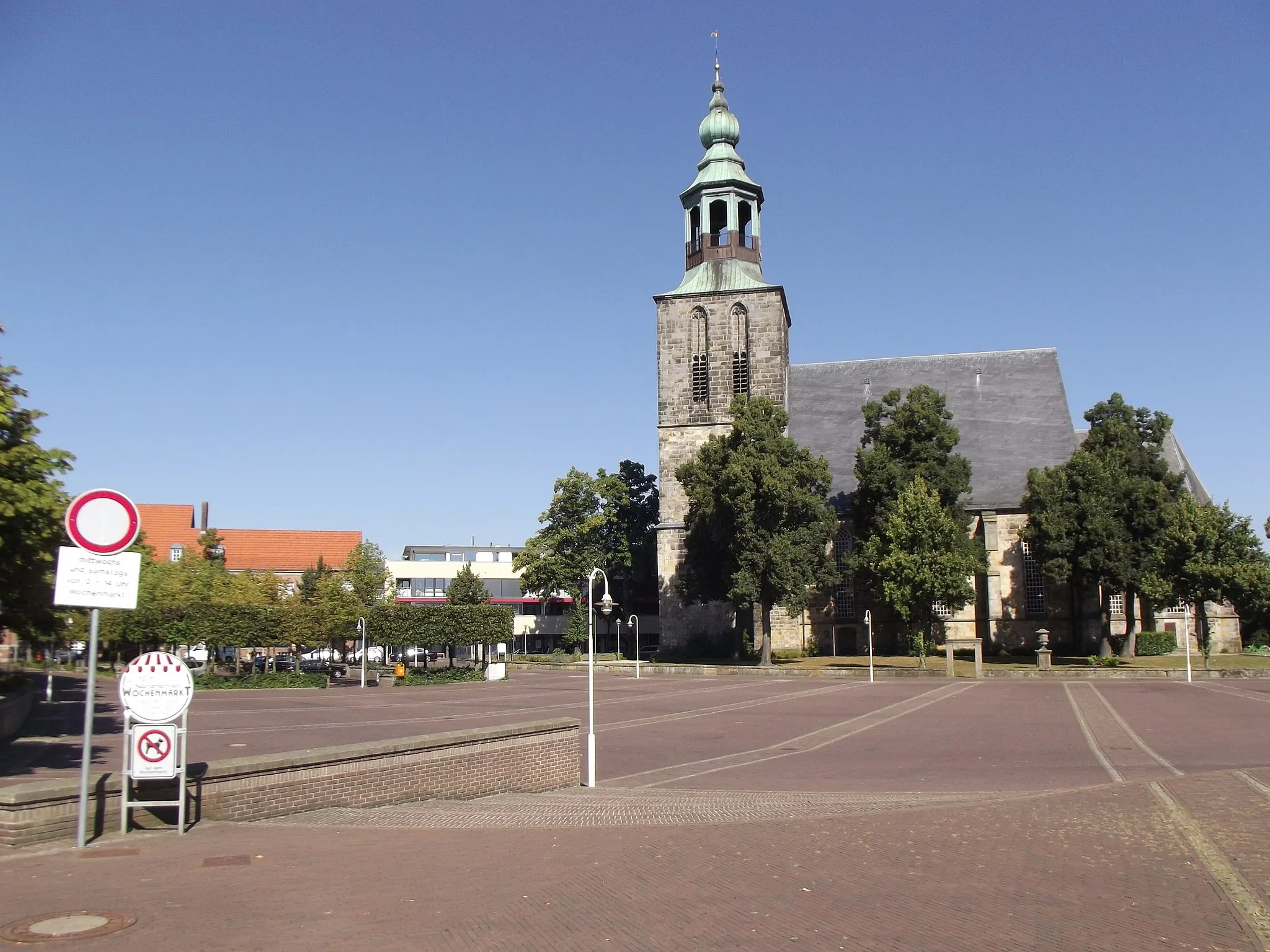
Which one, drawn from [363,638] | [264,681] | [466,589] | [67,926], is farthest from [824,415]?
[67,926]

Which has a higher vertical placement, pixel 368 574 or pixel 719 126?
pixel 719 126

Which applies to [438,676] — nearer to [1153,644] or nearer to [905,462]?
[905,462]

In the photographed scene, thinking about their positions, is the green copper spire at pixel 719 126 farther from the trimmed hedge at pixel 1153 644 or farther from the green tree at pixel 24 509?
the green tree at pixel 24 509

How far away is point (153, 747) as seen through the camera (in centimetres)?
917

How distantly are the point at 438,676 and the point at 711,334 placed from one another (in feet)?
94.2

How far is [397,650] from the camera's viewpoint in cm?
7856

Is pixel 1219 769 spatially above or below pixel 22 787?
below

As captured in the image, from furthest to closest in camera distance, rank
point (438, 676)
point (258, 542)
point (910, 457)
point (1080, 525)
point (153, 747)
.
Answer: point (258, 542)
point (910, 457)
point (1080, 525)
point (438, 676)
point (153, 747)

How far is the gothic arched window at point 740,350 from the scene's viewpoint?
217 feet

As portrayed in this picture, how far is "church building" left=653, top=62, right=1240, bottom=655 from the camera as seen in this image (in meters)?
62.2

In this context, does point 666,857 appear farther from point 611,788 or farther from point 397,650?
point 397,650

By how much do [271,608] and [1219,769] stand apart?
43517 millimetres

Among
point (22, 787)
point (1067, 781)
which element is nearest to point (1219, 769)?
point (1067, 781)

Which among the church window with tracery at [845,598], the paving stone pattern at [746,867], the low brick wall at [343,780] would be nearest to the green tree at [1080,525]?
the church window with tracery at [845,598]
